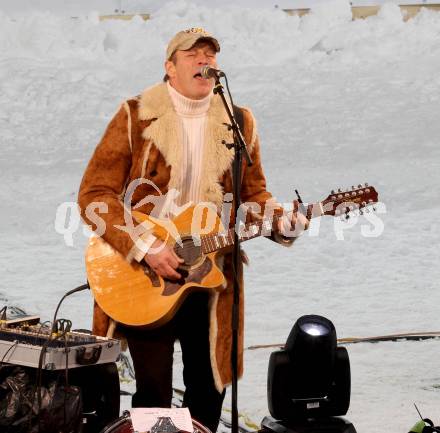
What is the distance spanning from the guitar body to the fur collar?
0.11 meters

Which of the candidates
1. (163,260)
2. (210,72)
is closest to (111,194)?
(163,260)

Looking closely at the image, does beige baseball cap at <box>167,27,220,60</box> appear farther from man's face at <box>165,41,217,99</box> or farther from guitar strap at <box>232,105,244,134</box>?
guitar strap at <box>232,105,244,134</box>

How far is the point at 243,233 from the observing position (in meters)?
2.95

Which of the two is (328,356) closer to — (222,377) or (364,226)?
(222,377)

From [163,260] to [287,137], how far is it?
1.89 metres

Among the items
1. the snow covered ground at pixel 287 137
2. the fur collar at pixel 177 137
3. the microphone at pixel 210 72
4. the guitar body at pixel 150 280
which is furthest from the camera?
the snow covered ground at pixel 287 137

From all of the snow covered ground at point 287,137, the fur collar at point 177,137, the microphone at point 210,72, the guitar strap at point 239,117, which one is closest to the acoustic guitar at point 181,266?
the fur collar at point 177,137

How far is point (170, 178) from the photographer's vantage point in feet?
9.84

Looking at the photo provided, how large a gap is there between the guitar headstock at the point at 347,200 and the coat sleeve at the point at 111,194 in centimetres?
62

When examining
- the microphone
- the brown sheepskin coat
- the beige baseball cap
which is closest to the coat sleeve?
the brown sheepskin coat

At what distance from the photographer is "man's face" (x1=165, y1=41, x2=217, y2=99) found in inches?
117

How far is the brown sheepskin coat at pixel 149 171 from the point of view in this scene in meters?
2.96

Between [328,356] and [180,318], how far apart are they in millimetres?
550

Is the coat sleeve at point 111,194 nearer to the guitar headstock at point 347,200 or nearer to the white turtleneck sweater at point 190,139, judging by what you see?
the white turtleneck sweater at point 190,139
